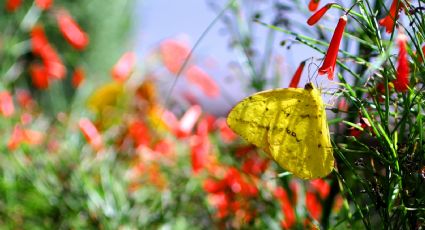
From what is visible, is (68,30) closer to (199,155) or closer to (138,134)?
(138,134)

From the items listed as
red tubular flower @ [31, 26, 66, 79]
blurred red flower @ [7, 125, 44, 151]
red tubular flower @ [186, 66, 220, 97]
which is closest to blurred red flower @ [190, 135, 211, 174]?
blurred red flower @ [7, 125, 44, 151]

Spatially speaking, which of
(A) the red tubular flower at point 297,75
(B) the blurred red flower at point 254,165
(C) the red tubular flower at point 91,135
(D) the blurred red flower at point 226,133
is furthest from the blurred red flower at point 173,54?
(A) the red tubular flower at point 297,75

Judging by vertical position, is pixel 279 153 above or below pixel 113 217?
above

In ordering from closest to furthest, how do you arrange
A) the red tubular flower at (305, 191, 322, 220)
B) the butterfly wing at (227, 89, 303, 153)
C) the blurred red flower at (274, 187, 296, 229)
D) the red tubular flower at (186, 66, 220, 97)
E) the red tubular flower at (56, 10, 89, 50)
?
the butterfly wing at (227, 89, 303, 153) < the blurred red flower at (274, 187, 296, 229) < the red tubular flower at (305, 191, 322, 220) < the red tubular flower at (56, 10, 89, 50) < the red tubular flower at (186, 66, 220, 97)

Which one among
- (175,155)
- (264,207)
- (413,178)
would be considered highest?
(413,178)

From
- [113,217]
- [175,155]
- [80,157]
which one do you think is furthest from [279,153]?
[175,155]

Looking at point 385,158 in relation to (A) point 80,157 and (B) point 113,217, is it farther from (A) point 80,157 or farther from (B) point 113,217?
(A) point 80,157

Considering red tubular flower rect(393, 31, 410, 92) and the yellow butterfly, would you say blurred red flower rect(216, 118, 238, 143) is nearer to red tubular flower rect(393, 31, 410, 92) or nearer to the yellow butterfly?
the yellow butterfly
